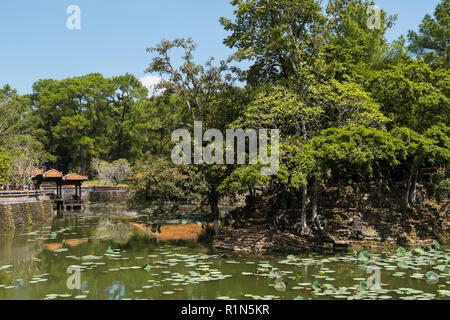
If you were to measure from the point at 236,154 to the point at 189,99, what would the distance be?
5228 mm

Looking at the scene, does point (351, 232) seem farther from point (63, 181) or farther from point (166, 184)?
point (63, 181)

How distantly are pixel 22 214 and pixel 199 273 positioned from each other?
61.1 feet

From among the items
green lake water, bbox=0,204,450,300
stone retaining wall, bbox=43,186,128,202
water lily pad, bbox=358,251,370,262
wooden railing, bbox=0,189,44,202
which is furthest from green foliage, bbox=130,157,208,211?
stone retaining wall, bbox=43,186,128,202

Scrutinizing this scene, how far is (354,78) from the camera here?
21031mm

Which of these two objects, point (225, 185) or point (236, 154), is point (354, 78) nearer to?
point (236, 154)

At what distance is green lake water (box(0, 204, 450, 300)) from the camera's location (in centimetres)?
1107

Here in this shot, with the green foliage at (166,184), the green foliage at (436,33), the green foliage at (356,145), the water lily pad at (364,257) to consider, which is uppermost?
the green foliage at (436,33)

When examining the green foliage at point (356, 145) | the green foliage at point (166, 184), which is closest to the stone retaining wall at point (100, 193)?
the green foliage at point (166, 184)

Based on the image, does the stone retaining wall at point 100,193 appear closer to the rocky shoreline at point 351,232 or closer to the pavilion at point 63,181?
the pavilion at point 63,181

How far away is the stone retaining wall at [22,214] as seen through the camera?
2569 cm

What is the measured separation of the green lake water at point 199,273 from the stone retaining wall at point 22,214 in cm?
666

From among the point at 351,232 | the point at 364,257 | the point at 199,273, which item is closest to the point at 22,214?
the point at 199,273

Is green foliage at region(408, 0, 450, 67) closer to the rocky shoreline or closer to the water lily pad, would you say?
the rocky shoreline
